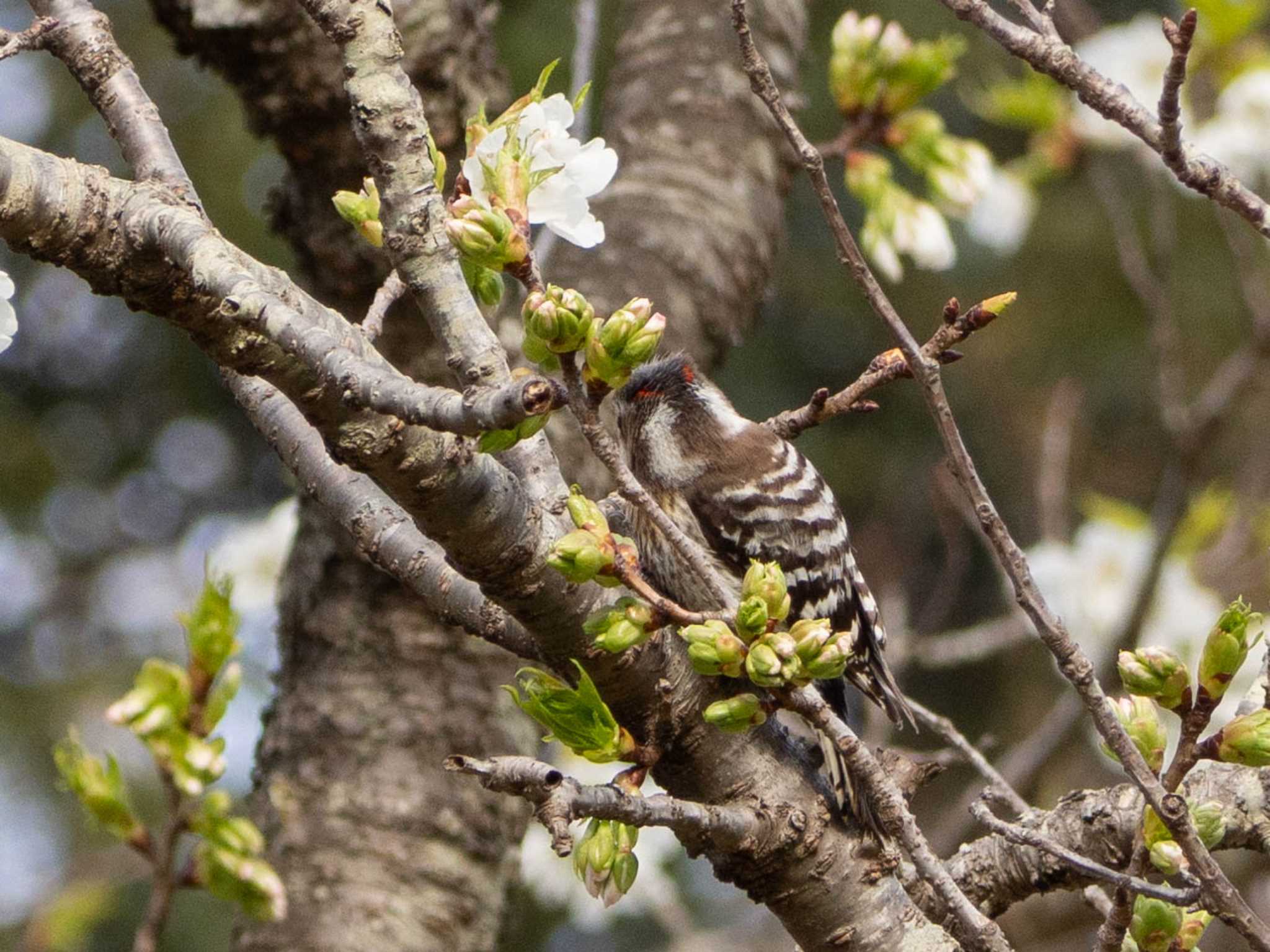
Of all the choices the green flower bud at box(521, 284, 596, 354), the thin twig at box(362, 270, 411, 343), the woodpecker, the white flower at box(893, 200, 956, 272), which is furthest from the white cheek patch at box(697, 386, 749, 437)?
the green flower bud at box(521, 284, 596, 354)

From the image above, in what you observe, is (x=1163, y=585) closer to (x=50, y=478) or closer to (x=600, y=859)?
(x=600, y=859)

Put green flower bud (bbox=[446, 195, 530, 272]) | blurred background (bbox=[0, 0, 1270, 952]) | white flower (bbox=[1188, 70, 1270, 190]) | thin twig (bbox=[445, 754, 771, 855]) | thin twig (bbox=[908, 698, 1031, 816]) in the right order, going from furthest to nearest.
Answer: blurred background (bbox=[0, 0, 1270, 952]) < white flower (bbox=[1188, 70, 1270, 190]) < thin twig (bbox=[908, 698, 1031, 816]) < green flower bud (bbox=[446, 195, 530, 272]) < thin twig (bbox=[445, 754, 771, 855])

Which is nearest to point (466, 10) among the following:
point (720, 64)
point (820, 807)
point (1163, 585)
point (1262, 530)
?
point (720, 64)

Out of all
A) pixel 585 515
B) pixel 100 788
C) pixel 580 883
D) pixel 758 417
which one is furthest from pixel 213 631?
pixel 758 417

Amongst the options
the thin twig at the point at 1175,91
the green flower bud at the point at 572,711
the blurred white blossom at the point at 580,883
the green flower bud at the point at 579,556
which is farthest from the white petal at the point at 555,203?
the blurred white blossom at the point at 580,883

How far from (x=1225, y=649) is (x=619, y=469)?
58 cm

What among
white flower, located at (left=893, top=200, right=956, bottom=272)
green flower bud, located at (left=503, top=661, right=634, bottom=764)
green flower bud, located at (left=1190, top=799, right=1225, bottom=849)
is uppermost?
white flower, located at (left=893, top=200, right=956, bottom=272)

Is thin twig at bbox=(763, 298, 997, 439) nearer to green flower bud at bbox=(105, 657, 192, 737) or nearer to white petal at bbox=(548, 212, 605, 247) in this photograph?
white petal at bbox=(548, 212, 605, 247)

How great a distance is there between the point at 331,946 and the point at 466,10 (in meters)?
1.56

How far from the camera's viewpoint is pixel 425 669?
7.97 ft

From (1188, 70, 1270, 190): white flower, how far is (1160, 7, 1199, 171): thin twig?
2.18 meters

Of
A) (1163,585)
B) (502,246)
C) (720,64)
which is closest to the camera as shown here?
(502,246)

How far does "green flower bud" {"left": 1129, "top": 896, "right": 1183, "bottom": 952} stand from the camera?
4.39 ft

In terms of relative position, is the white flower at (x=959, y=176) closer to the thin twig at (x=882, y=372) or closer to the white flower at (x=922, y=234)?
the white flower at (x=922, y=234)
